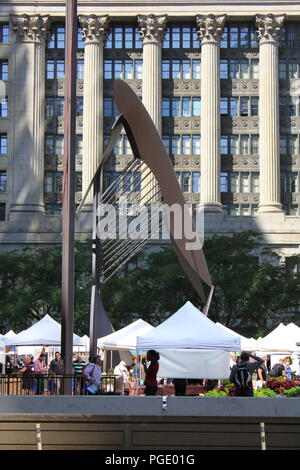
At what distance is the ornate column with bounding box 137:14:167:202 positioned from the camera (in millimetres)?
80000

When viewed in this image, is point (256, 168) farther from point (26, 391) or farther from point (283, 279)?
point (26, 391)

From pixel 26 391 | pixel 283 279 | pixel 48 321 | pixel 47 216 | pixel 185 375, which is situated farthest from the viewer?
pixel 47 216

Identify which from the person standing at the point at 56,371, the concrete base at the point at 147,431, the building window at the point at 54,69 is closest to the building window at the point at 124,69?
the building window at the point at 54,69

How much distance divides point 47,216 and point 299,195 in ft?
70.0

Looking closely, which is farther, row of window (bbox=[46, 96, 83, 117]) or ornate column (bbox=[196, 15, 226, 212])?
row of window (bbox=[46, 96, 83, 117])

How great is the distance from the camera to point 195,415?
13.8 metres

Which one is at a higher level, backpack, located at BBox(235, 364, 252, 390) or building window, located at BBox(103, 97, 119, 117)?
building window, located at BBox(103, 97, 119, 117)

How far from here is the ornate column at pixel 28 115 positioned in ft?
262

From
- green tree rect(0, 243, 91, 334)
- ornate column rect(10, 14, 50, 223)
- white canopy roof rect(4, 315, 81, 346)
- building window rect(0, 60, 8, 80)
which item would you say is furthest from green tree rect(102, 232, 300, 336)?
building window rect(0, 60, 8, 80)

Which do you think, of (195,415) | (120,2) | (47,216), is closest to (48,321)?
(195,415)

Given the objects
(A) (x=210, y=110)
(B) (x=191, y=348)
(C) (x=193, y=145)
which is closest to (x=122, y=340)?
(B) (x=191, y=348)

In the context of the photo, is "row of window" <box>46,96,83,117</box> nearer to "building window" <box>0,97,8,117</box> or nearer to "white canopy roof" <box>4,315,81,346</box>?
"building window" <box>0,97,8,117</box>

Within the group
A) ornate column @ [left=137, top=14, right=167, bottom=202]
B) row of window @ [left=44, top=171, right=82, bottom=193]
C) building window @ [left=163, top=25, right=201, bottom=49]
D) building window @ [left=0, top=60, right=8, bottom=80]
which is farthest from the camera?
building window @ [left=163, top=25, right=201, bottom=49]

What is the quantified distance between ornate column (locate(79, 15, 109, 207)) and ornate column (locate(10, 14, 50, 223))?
3599 mm
